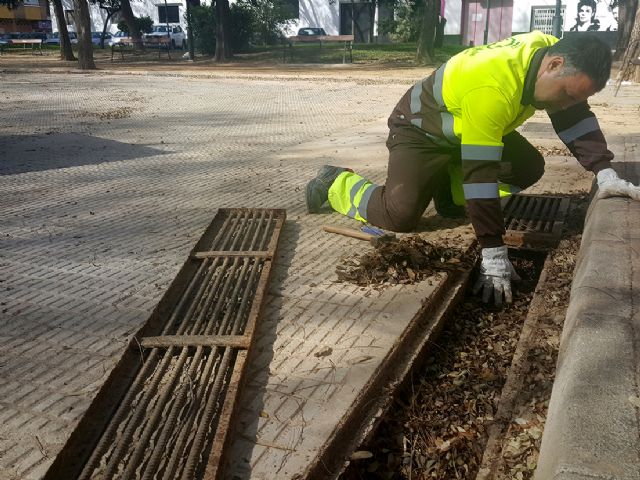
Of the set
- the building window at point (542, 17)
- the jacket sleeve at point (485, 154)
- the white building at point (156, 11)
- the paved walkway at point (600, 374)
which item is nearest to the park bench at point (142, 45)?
the white building at point (156, 11)

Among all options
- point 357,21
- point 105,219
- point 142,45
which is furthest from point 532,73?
point 357,21

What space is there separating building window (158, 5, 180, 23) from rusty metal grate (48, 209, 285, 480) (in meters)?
40.4

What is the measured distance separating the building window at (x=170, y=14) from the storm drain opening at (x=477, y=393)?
40872 millimetres

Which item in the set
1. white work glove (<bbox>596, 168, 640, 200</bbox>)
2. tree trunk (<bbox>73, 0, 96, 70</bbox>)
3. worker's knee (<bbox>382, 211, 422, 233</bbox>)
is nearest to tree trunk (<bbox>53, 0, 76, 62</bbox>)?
tree trunk (<bbox>73, 0, 96, 70</bbox>)

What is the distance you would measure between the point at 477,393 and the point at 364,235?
59.9 inches

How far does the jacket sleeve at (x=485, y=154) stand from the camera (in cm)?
303

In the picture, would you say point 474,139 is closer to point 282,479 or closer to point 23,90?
point 282,479

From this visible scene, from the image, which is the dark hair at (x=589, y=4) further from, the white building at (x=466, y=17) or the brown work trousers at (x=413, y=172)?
the brown work trousers at (x=413, y=172)

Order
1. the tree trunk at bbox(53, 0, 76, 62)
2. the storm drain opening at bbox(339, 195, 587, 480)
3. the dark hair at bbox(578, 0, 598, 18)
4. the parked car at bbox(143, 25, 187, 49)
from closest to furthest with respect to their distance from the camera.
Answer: the storm drain opening at bbox(339, 195, 587, 480), the tree trunk at bbox(53, 0, 76, 62), the dark hair at bbox(578, 0, 598, 18), the parked car at bbox(143, 25, 187, 49)

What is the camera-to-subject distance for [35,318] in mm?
2895

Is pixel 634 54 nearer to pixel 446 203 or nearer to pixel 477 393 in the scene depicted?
pixel 446 203

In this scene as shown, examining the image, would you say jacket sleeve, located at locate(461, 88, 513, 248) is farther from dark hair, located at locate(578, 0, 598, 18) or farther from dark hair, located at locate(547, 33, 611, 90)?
dark hair, located at locate(578, 0, 598, 18)

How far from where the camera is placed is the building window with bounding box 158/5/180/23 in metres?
40.2

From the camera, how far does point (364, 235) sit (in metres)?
3.87
